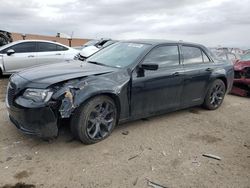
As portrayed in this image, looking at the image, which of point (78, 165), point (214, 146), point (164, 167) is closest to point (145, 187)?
point (164, 167)

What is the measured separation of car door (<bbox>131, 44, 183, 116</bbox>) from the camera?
431 cm

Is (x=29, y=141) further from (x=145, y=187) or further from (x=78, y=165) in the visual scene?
(x=145, y=187)

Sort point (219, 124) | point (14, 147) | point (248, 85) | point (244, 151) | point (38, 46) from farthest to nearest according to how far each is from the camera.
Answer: point (38, 46)
point (248, 85)
point (219, 124)
point (244, 151)
point (14, 147)

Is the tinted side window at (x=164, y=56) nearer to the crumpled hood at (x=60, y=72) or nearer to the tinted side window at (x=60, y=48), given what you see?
the crumpled hood at (x=60, y=72)

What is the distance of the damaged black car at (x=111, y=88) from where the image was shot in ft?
11.5

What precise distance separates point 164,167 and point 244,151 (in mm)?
1461

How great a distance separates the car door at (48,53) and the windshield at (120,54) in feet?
14.8

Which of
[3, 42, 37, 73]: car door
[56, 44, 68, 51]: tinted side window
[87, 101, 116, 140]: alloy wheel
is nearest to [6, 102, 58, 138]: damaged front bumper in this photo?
[87, 101, 116, 140]: alloy wheel

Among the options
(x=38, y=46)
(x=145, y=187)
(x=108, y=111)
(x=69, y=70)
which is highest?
(x=38, y=46)

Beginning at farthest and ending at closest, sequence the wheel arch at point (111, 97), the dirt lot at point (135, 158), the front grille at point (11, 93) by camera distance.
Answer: the front grille at point (11, 93), the wheel arch at point (111, 97), the dirt lot at point (135, 158)

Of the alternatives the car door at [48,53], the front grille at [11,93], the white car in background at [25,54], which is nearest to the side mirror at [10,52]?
the white car in background at [25,54]

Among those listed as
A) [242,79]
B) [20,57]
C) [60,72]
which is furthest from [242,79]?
[20,57]

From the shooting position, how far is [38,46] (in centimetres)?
916

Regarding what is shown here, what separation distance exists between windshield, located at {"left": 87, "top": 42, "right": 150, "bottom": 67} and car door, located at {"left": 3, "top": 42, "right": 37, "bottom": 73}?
4.59 metres
